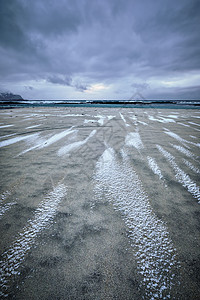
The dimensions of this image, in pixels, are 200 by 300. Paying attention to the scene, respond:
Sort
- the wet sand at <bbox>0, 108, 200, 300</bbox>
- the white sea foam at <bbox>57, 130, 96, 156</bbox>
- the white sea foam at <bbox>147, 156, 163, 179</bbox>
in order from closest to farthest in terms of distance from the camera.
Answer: the wet sand at <bbox>0, 108, 200, 300</bbox>
the white sea foam at <bbox>147, 156, 163, 179</bbox>
the white sea foam at <bbox>57, 130, 96, 156</bbox>

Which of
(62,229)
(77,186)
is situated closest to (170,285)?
(62,229)

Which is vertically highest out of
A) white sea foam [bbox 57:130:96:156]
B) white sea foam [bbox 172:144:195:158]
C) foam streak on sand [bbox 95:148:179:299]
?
white sea foam [bbox 57:130:96:156]

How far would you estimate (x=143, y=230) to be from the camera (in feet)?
4.41

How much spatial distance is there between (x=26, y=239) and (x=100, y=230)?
731mm

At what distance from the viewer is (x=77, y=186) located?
1999mm

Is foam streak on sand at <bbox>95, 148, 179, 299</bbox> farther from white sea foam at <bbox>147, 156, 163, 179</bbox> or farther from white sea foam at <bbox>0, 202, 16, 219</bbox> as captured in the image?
white sea foam at <bbox>0, 202, 16, 219</bbox>

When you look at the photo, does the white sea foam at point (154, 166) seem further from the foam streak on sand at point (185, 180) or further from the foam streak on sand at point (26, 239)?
the foam streak on sand at point (26, 239)

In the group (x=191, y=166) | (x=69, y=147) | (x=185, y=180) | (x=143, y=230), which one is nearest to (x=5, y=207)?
(x=143, y=230)

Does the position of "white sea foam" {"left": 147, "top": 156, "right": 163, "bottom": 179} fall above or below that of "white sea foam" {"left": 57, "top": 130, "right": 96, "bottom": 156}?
below

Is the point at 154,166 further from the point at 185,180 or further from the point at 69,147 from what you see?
the point at 69,147

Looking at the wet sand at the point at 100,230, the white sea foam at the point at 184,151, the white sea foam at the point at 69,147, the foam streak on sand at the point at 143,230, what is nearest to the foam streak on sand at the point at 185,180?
the wet sand at the point at 100,230

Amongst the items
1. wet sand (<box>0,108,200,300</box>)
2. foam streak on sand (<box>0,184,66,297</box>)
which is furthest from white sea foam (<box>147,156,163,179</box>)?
foam streak on sand (<box>0,184,66,297</box>)

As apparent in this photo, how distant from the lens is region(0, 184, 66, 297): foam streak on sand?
1.00m

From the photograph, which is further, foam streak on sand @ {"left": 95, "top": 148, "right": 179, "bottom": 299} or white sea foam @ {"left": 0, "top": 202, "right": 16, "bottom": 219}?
white sea foam @ {"left": 0, "top": 202, "right": 16, "bottom": 219}
